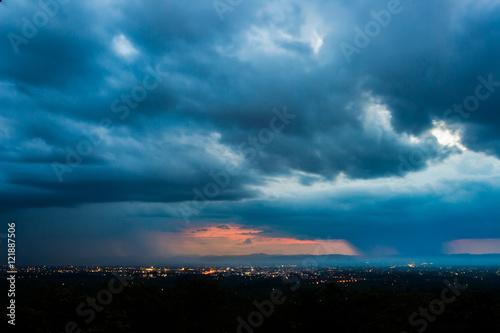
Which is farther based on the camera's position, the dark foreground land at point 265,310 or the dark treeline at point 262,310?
the dark foreground land at point 265,310

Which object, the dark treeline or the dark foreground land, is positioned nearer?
the dark treeline

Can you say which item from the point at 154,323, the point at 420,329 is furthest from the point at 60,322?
the point at 420,329

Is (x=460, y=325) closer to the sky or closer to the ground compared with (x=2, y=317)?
closer to the ground

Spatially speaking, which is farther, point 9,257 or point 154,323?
point 154,323

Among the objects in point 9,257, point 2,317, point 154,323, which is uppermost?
point 9,257

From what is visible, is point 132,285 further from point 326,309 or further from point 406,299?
point 406,299

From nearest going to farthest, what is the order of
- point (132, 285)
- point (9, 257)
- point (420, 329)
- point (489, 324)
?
point (489, 324) → point (420, 329) → point (9, 257) → point (132, 285)

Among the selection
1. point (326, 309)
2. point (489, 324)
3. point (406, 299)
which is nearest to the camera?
point (489, 324)

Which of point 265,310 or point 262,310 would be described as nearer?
point 265,310
